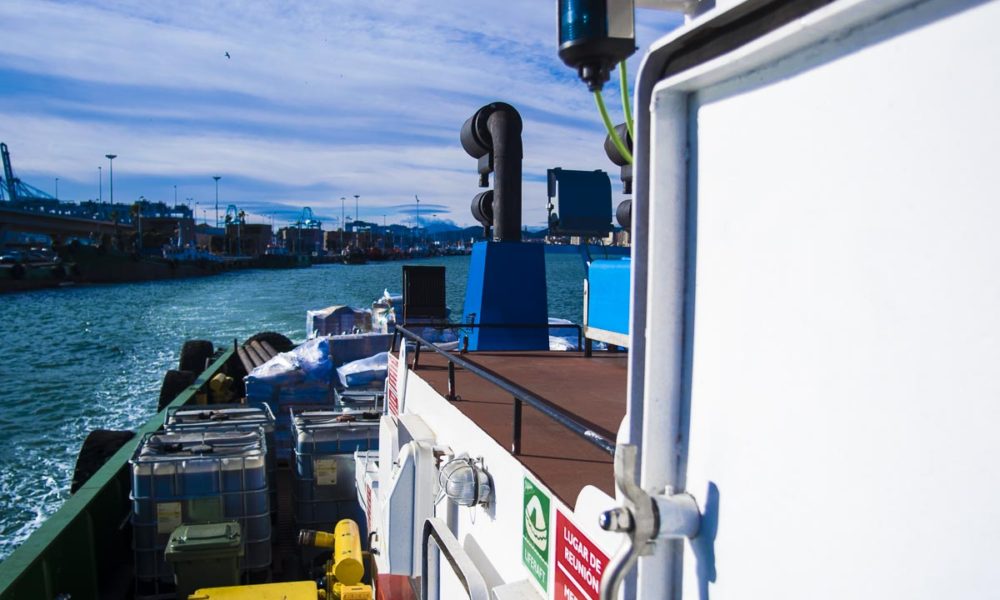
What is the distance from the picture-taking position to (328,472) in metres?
9.41

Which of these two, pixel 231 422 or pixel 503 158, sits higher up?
pixel 503 158

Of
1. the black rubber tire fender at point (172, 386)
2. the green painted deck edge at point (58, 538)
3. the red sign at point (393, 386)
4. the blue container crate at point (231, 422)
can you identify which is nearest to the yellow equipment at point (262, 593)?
the green painted deck edge at point (58, 538)

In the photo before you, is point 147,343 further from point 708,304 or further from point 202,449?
point 708,304

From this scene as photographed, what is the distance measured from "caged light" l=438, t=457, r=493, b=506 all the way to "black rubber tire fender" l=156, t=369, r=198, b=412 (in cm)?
1338

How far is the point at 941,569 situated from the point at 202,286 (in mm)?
97582

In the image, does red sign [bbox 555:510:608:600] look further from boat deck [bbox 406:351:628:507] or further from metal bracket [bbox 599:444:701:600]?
metal bracket [bbox 599:444:701:600]

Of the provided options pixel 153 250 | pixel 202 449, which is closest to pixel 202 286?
pixel 153 250

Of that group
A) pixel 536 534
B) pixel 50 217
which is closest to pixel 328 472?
pixel 536 534

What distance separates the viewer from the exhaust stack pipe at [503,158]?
10.8 metres

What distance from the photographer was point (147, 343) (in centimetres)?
4216

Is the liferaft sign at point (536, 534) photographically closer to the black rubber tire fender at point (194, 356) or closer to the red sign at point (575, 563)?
the red sign at point (575, 563)

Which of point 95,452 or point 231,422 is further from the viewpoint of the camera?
point 95,452

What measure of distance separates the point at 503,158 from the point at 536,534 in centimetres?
785

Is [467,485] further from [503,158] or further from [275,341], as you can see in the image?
[275,341]
